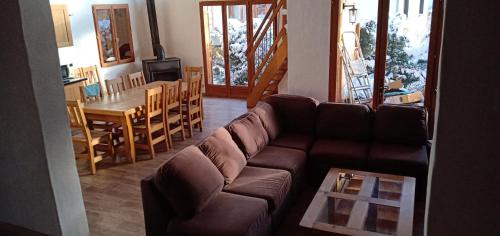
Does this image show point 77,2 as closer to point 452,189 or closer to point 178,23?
point 178,23

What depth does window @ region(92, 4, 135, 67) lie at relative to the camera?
26.2 feet

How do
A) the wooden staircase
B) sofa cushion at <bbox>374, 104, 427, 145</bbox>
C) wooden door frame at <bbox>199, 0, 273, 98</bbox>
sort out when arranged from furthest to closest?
wooden door frame at <bbox>199, 0, 273, 98</bbox> < the wooden staircase < sofa cushion at <bbox>374, 104, 427, 145</bbox>

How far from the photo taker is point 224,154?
3537 millimetres

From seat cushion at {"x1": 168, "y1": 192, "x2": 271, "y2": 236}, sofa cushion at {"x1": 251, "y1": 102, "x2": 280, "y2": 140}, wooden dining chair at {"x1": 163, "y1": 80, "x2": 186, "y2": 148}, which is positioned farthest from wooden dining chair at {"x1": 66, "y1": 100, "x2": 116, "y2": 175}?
seat cushion at {"x1": 168, "y1": 192, "x2": 271, "y2": 236}

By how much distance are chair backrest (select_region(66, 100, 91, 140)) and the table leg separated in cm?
44

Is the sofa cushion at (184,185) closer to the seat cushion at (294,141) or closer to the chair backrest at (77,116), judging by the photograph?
the seat cushion at (294,141)

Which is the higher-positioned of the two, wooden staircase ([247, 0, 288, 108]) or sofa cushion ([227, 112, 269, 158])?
wooden staircase ([247, 0, 288, 108])

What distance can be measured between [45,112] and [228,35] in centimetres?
598

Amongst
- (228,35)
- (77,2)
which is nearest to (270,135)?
A: (228,35)

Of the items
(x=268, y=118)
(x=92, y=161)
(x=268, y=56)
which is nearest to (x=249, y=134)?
(x=268, y=118)

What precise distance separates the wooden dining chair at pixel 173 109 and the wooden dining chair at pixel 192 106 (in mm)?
141

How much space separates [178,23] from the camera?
8.86 m

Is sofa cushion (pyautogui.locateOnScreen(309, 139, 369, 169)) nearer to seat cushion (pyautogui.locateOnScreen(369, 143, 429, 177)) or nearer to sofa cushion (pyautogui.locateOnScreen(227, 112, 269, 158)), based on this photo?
seat cushion (pyautogui.locateOnScreen(369, 143, 429, 177))

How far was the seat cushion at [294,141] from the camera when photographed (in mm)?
4320
